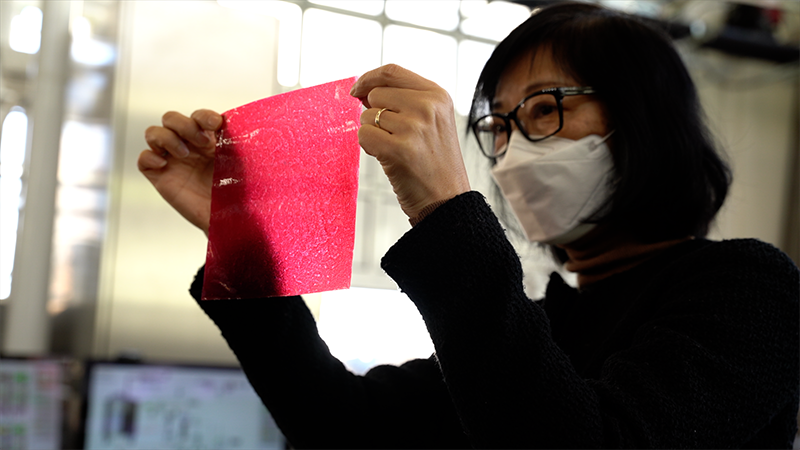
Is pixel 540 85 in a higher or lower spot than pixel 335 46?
lower

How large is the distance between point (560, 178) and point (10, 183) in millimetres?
2148

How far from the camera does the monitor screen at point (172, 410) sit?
1.56m

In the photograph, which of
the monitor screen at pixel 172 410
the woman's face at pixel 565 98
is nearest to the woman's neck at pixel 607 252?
the woman's face at pixel 565 98

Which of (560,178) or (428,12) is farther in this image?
(428,12)

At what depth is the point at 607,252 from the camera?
892mm

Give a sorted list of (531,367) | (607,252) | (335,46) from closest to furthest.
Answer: (531,367), (607,252), (335,46)

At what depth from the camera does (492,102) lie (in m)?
0.94

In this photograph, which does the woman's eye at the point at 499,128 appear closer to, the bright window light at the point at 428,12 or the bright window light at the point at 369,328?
the bright window light at the point at 369,328

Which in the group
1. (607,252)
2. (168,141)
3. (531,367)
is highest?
(168,141)

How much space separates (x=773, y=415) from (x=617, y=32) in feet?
1.67

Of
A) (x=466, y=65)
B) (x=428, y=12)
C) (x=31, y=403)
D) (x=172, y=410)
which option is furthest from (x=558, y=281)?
(x=428, y=12)

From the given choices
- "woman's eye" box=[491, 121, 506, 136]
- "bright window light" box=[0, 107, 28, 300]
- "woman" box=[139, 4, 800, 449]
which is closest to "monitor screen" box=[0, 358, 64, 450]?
"bright window light" box=[0, 107, 28, 300]

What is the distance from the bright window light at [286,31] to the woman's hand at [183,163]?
5.94 feet

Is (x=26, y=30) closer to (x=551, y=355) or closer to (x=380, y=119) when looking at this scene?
(x=380, y=119)
